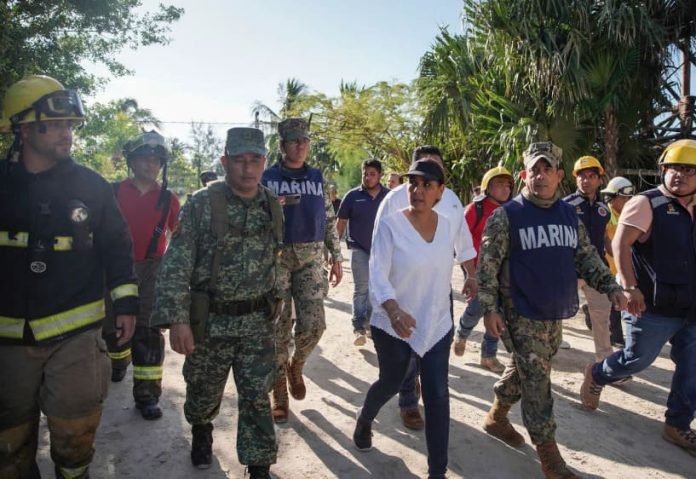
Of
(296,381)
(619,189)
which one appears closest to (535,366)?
(296,381)

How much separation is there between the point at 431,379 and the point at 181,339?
1371 millimetres

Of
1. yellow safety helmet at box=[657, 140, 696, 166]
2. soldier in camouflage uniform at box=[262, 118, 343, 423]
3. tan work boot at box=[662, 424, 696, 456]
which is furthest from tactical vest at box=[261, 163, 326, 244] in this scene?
tan work boot at box=[662, 424, 696, 456]

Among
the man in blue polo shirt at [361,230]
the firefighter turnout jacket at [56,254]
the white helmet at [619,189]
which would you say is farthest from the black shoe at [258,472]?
the white helmet at [619,189]

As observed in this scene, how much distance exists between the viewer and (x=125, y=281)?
2580mm

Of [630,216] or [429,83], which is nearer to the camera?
[630,216]

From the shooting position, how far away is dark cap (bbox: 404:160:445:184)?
9.46 ft

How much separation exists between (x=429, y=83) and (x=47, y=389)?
1332cm

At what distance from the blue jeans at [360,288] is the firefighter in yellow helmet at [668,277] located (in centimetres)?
279

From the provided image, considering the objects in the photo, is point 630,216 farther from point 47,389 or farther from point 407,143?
point 407,143

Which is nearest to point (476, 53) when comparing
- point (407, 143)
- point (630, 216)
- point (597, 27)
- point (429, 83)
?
point (429, 83)

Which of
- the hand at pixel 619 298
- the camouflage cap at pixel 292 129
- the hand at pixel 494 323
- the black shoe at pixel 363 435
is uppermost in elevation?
the camouflage cap at pixel 292 129

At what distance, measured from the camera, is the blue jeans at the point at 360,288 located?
578cm

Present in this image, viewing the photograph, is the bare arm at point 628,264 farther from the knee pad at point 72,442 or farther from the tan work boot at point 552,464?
the knee pad at point 72,442

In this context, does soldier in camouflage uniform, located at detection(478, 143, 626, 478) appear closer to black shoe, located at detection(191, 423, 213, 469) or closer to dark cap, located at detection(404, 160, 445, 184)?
dark cap, located at detection(404, 160, 445, 184)
